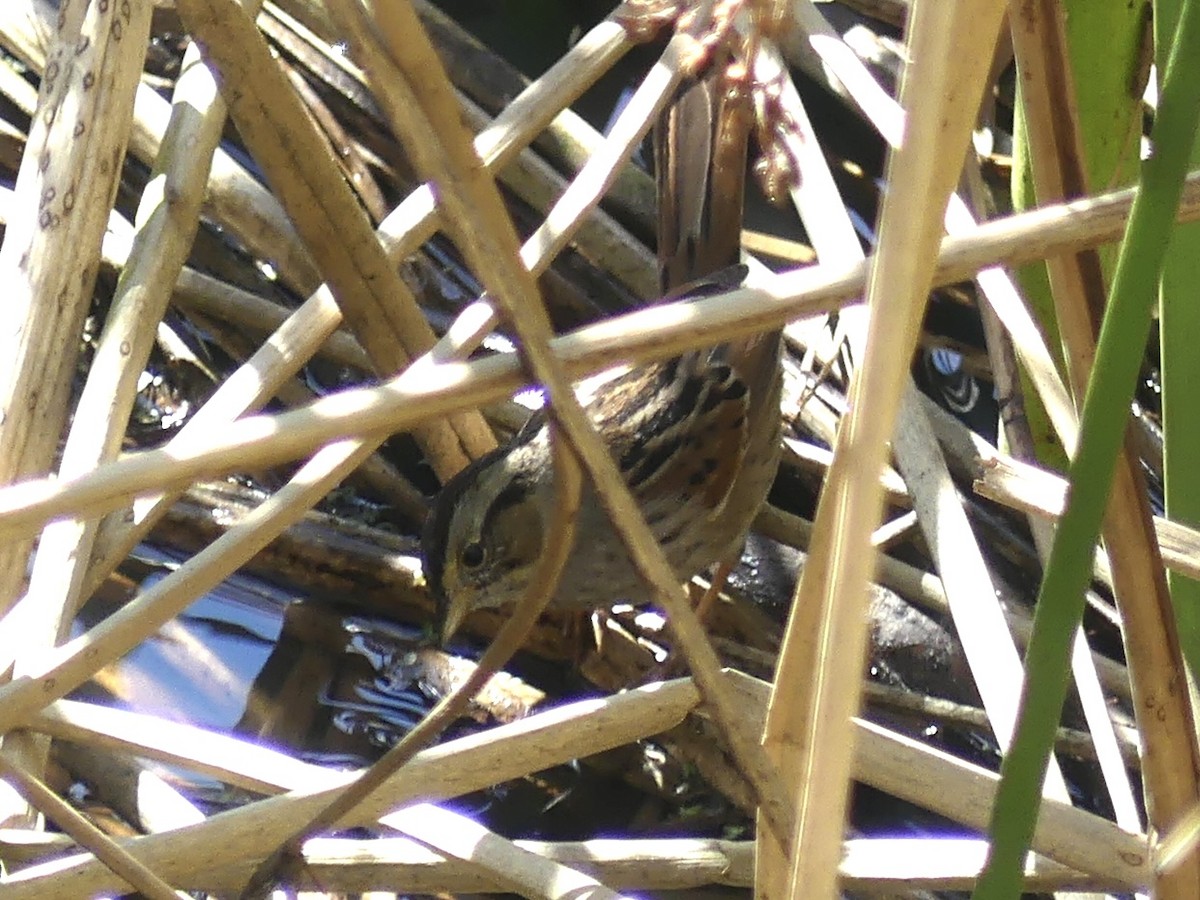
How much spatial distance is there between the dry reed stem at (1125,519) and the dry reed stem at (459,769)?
1.30 feet

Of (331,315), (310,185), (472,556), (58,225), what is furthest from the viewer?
(472,556)

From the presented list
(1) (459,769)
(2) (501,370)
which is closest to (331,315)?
(1) (459,769)

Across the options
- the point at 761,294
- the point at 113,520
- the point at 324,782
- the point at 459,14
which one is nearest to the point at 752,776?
the point at 761,294

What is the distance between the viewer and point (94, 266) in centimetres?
146

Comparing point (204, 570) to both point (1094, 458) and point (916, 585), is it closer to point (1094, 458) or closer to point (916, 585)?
point (1094, 458)

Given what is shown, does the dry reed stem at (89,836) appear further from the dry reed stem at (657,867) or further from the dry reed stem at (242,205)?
the dry reed stem at (242,205)

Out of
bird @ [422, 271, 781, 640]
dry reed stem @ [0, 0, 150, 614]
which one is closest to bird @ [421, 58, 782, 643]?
bird @ [422, 271, 781, 640]

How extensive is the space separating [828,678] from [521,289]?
31cm

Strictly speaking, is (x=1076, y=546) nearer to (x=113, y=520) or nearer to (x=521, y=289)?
(x=521, y=289)

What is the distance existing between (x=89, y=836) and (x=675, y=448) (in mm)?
1124

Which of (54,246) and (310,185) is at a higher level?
(310,185)

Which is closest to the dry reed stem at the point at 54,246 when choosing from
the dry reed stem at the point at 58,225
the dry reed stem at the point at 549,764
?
the dry reed stem at the point at 58,225

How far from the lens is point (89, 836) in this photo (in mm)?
1037

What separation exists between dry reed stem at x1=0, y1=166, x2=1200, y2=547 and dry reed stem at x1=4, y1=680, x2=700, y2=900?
1.41 feet
